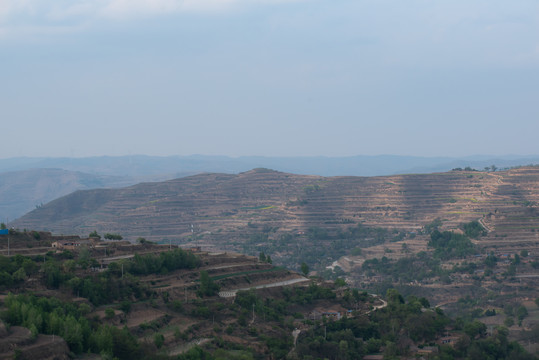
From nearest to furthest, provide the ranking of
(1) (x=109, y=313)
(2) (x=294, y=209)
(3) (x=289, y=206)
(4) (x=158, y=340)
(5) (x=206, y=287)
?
1. (4) (x=158, y=340)
2. (1) (x=109, y=313)
3. (5) (x=206, y=287)
4. (2) (x=294, y=209)
5. (3) (x=289, y=206)

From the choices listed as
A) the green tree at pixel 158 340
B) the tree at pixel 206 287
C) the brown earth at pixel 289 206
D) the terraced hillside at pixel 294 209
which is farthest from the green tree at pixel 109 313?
the brown earth at pixel 289 206

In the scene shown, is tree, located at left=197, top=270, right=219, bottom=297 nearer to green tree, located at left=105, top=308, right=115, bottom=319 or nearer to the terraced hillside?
green tree, located at left=105, top=308, right=115, bottom=319

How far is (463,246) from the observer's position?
3150 inches

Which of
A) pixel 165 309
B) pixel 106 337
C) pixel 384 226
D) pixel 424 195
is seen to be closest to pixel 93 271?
pixel 165 309

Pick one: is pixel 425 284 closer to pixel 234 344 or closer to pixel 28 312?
pixel 234 344

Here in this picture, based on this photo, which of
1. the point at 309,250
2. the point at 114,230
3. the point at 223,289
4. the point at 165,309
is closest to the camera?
the point at 165,309

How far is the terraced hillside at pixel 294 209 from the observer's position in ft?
333

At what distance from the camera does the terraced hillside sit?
101625mm

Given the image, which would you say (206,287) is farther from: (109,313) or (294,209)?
(294,209)

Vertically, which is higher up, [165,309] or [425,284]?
[165,309]

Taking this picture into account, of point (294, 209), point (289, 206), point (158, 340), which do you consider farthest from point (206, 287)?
point (289, 206)

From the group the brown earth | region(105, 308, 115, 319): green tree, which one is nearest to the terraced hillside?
the brown earth

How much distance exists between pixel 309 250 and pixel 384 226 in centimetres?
1601

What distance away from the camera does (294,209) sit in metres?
119
